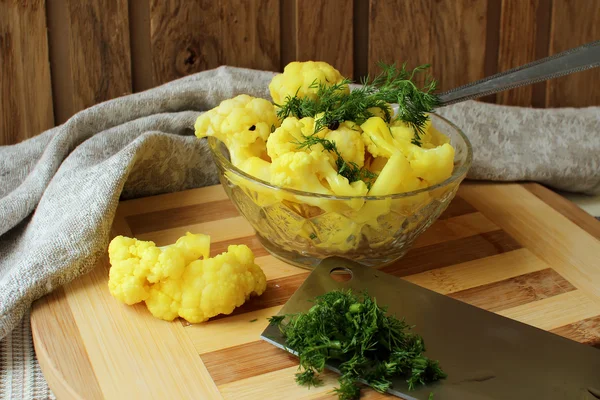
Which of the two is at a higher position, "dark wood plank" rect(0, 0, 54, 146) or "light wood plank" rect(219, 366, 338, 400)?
"dark wood plank" rect(0, 0, 54, 146)

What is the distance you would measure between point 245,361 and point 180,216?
0.42 metres

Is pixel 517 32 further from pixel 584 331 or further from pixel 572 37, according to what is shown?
pixel 584 331

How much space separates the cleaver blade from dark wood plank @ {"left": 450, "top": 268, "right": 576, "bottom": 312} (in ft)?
0.24

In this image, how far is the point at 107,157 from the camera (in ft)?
4.69

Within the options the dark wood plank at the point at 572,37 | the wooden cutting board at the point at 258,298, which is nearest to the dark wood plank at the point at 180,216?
the wooden cutting board at the point at 258,298

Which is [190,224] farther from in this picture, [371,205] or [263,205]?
[371,205]

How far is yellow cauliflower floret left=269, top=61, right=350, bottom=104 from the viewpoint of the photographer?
4.07 ft

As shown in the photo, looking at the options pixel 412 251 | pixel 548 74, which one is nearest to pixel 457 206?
pixel 412 251

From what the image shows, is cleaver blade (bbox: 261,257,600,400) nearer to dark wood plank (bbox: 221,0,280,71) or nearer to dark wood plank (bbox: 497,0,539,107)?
dark wood plank (bbox: 221,0,280,71)

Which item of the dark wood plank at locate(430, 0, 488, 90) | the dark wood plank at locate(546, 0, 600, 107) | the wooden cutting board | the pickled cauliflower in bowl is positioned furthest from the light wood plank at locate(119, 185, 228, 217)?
the dark wood plank at locate(546, 0, 600, 107)

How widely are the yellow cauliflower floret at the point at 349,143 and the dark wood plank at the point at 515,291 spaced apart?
0.82 ft

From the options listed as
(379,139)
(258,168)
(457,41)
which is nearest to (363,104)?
(379,139)

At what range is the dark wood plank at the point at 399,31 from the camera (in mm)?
1779

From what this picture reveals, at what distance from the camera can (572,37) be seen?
6.26 feet
